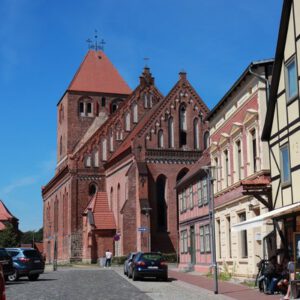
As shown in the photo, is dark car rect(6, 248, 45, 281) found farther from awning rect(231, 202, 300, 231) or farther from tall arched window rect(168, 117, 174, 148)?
tall arched window rect(168, 117, 174, 148)

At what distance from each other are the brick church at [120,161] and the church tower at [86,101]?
0.40 ft

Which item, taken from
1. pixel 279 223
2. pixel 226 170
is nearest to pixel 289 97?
pixel 279 223

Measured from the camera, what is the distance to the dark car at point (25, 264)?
29.3 metres

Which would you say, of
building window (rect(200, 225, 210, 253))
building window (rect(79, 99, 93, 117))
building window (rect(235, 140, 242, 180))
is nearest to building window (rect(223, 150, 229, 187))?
building window (rect(235, 140, 242, 180))

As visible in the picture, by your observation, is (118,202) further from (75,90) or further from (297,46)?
(297,46)

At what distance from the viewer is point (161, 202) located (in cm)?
5412

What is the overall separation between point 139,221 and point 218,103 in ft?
81.6

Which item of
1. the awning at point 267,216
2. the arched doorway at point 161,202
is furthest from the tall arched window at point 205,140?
the awning at point 267,216

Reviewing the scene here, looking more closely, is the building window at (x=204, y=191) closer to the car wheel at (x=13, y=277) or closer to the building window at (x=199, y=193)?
the building window at (x=199, y=193)

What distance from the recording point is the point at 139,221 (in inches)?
2045

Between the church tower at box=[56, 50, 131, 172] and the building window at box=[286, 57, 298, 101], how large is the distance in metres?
52.5

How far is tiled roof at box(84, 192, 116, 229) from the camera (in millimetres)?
58219

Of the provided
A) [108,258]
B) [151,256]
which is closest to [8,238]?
[108,258]

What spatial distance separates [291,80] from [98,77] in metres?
56.7
